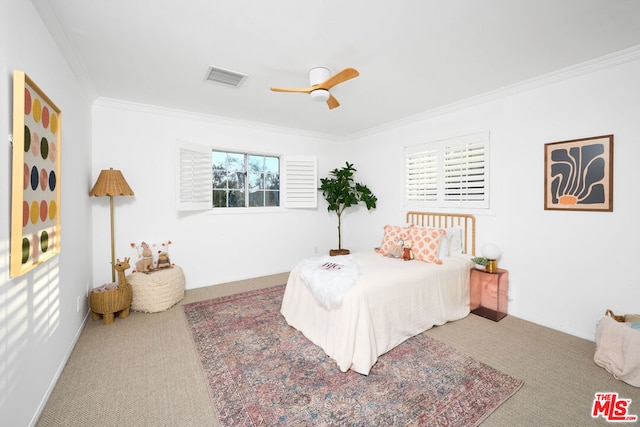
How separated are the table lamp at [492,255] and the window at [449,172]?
20.8 inches

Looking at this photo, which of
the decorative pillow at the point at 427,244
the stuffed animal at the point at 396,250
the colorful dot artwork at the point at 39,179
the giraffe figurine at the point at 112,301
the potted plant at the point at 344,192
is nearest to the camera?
the colorful dot artwork at the point at 39,179

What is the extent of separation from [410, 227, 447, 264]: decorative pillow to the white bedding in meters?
0.13

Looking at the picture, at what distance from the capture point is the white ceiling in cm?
183

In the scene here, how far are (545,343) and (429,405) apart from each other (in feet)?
5.14

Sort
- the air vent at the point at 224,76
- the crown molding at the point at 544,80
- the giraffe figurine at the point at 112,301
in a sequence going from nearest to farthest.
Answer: the crown molding at the point at 544,80, the air vent at the point at 224,76, the giraffe figurine at the point at 112,301

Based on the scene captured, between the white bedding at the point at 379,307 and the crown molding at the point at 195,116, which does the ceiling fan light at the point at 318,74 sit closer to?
the white bedding at the point at 379,307

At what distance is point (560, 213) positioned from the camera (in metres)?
2.78

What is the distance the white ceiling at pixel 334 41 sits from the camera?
5.99ft

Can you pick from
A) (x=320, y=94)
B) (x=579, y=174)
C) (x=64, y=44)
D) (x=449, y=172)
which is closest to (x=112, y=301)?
(x=64, y=44)

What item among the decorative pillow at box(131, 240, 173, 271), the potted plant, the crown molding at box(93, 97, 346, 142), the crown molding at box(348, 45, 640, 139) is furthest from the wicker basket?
the crown molding at box(348, 45, 640, 139)

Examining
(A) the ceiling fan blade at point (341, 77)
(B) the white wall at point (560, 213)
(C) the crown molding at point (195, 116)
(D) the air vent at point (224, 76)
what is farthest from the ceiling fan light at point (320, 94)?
(C) the crown molding at point (195, 116)

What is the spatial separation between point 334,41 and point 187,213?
3.04 meters

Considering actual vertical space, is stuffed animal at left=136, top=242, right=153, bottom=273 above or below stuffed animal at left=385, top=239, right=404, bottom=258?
below

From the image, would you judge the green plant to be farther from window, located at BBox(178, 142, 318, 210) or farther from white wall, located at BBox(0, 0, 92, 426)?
white wall, located at BBox(0, 0, 92, 426)
